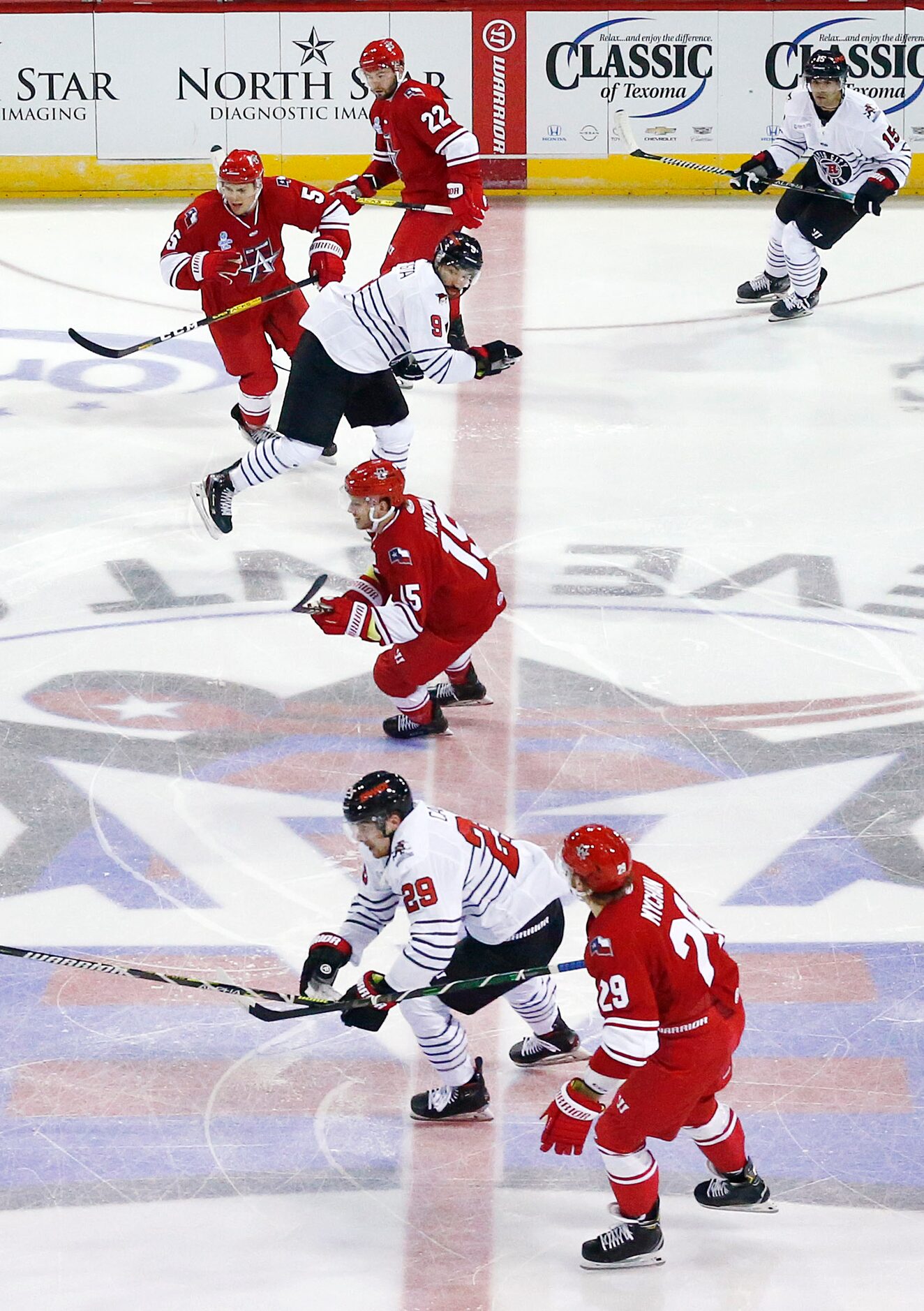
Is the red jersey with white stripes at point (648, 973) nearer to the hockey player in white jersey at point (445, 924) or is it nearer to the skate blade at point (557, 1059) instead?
the hockey player in white jersey at point (445, 924)

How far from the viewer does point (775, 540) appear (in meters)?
5.83

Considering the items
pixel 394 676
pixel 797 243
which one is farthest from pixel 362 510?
pixel 797 243

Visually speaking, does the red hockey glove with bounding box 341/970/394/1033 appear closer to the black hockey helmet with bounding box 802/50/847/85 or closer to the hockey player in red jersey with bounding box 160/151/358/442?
the hockey player in red jersey with bounding box 160/151/358/442

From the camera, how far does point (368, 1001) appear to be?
311 centimetres

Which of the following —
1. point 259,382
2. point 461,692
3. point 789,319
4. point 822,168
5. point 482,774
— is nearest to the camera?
point 482,774

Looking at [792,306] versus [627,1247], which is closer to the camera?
[627,1247]

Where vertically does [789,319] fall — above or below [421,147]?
below

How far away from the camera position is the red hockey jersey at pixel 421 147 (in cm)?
666

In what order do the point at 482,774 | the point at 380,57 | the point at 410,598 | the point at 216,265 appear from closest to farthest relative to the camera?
the point at 410,598 < the point at 482,774 < the point at 216,265 < the point at 380,57

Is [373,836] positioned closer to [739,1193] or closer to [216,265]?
[739,1193]

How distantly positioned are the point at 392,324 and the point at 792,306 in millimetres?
3204

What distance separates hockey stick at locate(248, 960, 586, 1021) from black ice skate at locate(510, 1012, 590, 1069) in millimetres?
169

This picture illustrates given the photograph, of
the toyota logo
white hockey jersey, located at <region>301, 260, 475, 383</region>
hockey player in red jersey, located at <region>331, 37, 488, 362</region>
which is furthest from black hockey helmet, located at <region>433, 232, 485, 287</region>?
the toyota logo

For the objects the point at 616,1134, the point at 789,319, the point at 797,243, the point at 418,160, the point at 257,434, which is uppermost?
the point at 418,160
